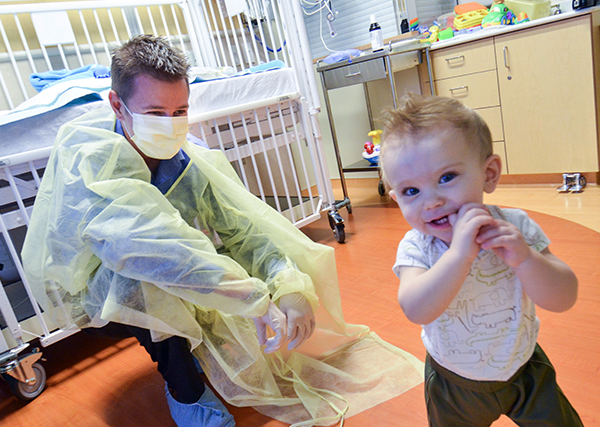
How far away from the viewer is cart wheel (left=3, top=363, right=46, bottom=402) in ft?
4.18

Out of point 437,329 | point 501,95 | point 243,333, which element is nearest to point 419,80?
point 501,95

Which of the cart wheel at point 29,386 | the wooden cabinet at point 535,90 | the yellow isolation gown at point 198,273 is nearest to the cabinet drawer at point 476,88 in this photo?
the wooden cabinet at point 535,90

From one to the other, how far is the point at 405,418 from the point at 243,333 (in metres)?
0.38

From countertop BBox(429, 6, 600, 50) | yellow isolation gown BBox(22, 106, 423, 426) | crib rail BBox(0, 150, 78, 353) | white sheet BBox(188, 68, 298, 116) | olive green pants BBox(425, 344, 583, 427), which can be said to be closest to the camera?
olive green pants BBox(425, 344, 583, 427)

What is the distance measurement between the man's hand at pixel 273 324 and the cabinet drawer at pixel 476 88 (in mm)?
1723

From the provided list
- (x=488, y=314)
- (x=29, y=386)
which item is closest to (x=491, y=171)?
(x=488, y=314)

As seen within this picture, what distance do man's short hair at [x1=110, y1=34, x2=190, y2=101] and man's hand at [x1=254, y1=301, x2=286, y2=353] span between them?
1.79 feet

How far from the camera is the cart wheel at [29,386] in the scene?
4.18ft

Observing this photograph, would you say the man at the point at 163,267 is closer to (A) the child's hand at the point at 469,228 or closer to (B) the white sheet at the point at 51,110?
(B) the white sheet at the point at 51,110

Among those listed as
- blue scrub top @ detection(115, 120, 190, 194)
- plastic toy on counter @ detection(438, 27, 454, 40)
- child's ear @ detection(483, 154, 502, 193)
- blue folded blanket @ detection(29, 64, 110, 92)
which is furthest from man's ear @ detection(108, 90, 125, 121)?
plastic toy on counter @ detection(438, 27, 454, 40)

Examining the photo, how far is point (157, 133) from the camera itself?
1.05 meters

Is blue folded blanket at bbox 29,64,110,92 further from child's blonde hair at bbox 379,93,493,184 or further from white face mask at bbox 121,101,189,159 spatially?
child's blonde hair at bbox 379,93,493,184

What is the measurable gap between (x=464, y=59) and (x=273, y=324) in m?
1.95

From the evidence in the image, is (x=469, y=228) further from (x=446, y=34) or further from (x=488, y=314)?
(x=446, y=34)
